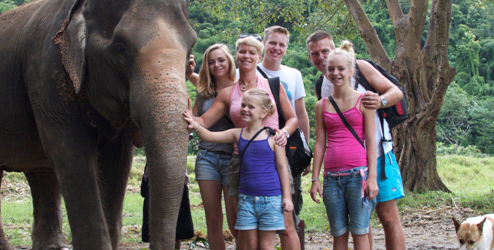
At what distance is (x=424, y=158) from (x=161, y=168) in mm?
6531

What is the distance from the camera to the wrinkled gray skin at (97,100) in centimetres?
242

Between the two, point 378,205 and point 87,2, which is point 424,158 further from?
point 87,2

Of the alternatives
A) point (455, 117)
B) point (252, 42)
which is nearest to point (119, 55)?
point (252, 42)

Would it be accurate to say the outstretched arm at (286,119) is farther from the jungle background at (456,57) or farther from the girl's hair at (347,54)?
the jungle background at (456,57)

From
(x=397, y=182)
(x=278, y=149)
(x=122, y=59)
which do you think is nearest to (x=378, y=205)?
(x=397, y=182)

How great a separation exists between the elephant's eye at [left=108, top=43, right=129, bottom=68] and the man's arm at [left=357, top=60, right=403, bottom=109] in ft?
5.11

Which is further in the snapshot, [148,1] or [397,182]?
[397,182]

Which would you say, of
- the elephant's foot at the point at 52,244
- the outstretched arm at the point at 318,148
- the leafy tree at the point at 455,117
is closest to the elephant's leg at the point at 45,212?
the elephant's foot at the point at 52,244

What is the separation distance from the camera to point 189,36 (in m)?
2.76

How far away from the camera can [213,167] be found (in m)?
3.56

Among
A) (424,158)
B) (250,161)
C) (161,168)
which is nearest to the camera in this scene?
(161,168)

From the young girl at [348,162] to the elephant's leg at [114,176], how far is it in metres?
1.52

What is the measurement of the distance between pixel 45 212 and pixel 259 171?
251 cm

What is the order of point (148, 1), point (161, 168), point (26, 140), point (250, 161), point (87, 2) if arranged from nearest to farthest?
point (161, 168) → point (148, 1) → point (87, 2) → point (250, 161) → point (26, 140)
